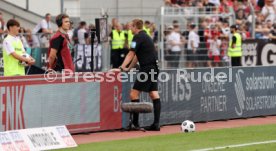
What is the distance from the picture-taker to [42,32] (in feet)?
88.5

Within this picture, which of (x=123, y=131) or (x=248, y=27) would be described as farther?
(x=248, y=27)

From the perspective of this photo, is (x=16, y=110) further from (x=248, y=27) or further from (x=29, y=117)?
(x=248, y=27)

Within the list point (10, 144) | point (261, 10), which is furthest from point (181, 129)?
point (261, 10)

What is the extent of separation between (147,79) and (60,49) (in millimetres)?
1828

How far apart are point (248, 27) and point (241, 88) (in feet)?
35.5

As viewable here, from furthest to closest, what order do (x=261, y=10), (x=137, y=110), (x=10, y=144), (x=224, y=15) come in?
1. (x=261, y=10)
2. (x=224, y=15)
3. (x=137, y=110)
4. (x=10, y=144)

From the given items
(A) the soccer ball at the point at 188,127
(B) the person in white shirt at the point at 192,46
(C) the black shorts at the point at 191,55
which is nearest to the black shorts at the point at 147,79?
(A) the soccer ball at the point at 188,127

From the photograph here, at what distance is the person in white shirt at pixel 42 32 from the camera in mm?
26734

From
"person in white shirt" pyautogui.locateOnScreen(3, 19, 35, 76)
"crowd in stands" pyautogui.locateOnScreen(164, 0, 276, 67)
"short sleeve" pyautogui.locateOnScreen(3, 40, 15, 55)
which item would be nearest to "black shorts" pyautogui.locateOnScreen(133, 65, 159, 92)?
"person in white shirt" pyautogui.locateOnScreen(3, 19, 35, 76)

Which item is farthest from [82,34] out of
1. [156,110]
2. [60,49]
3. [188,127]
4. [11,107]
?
[11,107]

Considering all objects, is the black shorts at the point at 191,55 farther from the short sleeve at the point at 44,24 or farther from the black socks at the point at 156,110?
the black socks at the point at 156,110

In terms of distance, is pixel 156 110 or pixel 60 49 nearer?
pixel 60 49

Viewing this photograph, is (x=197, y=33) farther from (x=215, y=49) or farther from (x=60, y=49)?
(x=60, y=49)

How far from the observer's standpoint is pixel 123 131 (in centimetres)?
1631
